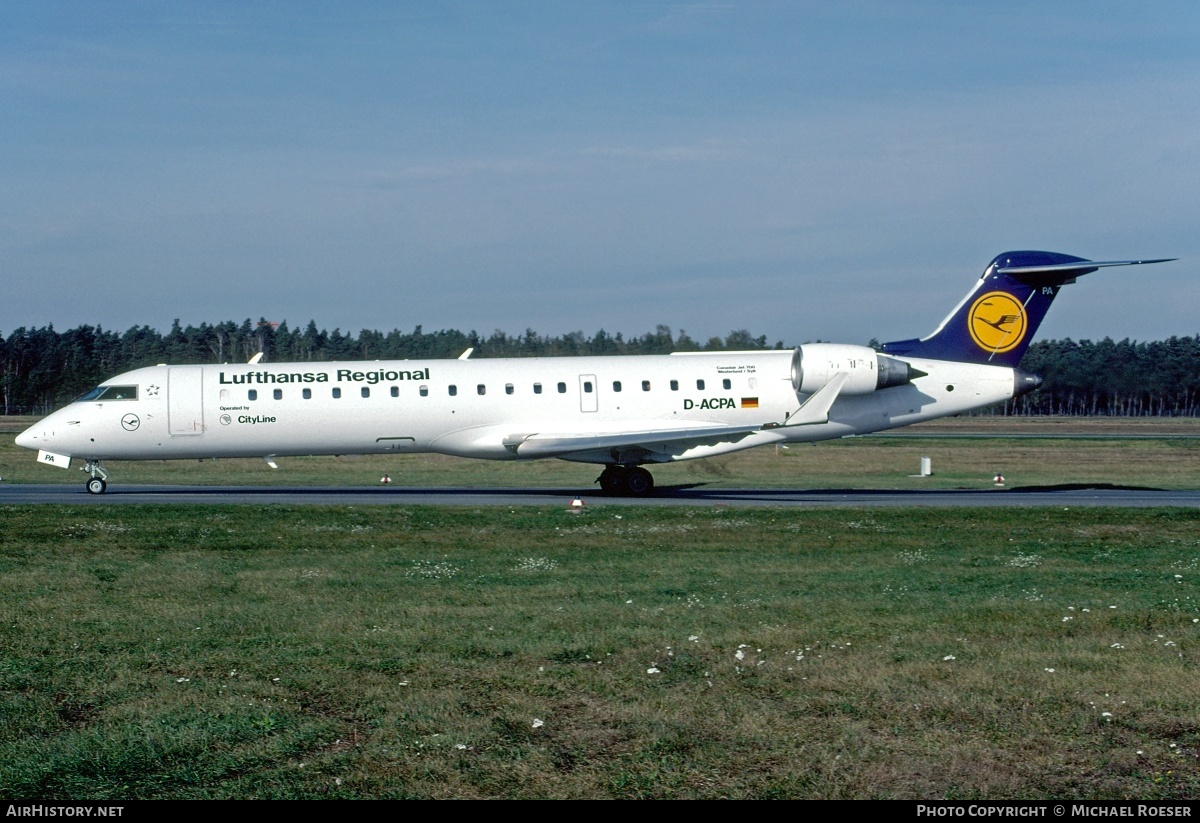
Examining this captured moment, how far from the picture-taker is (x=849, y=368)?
28.3 meters

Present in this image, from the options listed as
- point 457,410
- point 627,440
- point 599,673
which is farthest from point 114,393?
point 599,673

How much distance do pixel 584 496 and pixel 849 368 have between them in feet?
24.1

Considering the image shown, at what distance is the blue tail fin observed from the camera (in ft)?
98.0

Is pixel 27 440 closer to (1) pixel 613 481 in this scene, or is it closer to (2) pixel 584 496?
(2) pixel 584 496

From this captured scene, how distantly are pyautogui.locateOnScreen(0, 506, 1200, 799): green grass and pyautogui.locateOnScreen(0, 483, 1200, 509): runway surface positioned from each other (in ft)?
32.1

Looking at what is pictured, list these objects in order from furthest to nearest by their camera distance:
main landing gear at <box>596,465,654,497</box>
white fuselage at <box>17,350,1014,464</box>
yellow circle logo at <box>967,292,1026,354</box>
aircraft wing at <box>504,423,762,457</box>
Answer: yellow circle logo at <box>967,292,1026,354</box>, main landing gear at <box>596,465,654,497</box>, white fuselage at <box>17,350,1014,464</box>, aircraft wing at <box>504,423,762,457</box>

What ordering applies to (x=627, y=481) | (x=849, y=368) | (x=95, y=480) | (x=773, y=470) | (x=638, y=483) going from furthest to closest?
(x=773, y=470)
(x=95, y=480)
(x=627, y=481)
(x=638, y=483)
(x=849, y=368)

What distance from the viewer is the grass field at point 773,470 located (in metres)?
35.9

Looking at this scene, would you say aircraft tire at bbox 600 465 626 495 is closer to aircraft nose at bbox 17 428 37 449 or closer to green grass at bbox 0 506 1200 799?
green grass at bbox 0 506 1200 799

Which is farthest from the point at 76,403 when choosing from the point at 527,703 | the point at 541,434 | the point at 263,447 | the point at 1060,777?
the point at 1060,777

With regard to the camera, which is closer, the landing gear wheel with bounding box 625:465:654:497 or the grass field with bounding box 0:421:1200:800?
the grass field with bounding box 0:421:1200:800

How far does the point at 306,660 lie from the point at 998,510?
18.5m

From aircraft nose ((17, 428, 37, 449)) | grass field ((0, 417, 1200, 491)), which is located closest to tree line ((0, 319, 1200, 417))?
grass field ((0, 417, 1200, 491))

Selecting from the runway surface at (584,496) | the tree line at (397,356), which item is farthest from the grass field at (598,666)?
the tree line at (397,356)
